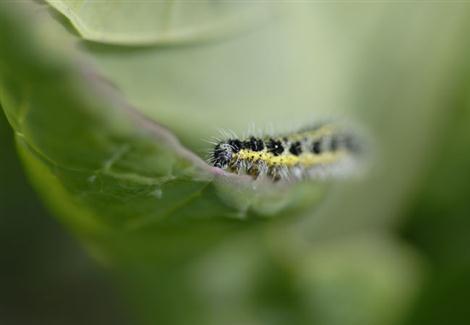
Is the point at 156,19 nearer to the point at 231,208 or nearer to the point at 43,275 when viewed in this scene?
the point at 231,208

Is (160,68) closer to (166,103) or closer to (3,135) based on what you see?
(166,103)

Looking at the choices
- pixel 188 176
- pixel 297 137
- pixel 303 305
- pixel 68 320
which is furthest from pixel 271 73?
pixel 68 320

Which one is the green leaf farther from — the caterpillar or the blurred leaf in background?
the blurred leaf in background

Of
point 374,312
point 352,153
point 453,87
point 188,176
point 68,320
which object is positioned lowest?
point 188,176

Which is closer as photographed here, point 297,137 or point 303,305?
point 297,137

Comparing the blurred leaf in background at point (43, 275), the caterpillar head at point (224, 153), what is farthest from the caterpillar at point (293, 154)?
the blurred leaf in background at point (43, 275)

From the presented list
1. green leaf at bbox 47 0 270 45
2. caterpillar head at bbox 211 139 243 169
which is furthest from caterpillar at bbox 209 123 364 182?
green leaf at bbox 47 0 270 45
